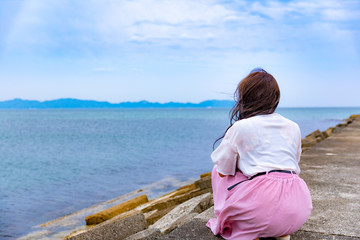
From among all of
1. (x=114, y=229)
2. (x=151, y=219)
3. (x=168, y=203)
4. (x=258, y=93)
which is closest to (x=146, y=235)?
(x=114, y=229)

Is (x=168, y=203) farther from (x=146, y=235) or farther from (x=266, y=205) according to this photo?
(x=266, y=205)

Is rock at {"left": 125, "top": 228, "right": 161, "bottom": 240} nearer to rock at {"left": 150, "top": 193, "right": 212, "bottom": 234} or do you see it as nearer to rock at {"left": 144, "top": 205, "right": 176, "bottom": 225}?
rock at {"left": 150, "top": 193, "right": 212, "bottom": 234}

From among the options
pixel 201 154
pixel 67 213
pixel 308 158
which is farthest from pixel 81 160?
pixel 308 158

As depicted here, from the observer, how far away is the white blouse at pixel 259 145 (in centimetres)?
221

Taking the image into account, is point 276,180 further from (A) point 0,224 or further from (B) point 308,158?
(A) point 0,224

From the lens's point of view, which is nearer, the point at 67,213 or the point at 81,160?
the point at 67,213

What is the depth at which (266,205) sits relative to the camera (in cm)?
216

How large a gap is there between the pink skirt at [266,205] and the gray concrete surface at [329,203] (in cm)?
36

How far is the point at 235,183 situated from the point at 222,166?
0.14m

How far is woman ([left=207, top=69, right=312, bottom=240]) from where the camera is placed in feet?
7.15

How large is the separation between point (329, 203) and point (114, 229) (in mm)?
2047

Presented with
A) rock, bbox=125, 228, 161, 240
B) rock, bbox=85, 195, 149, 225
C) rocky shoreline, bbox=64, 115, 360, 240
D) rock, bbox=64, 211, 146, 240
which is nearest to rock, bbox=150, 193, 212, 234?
rocky shoreline, bbox=64, 115, 360, 240

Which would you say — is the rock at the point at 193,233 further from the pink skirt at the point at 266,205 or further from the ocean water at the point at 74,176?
the ocean water at the point at 74,176

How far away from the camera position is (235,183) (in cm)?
233
